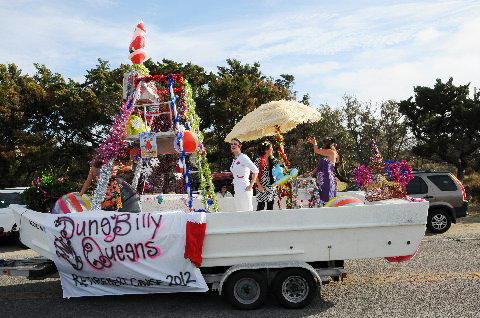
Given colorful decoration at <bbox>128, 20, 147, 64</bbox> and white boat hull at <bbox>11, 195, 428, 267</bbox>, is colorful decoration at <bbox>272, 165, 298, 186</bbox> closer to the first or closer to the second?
white boat hull at <bbox>11, 195, 428, 267</bbox>

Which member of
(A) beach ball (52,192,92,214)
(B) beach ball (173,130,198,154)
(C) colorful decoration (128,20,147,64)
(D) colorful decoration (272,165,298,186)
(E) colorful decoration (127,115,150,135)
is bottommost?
(A) beach ball (52,192,92,214)

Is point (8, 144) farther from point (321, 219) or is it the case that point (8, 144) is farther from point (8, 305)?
point (321, 219)

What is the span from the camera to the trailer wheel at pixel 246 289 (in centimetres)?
562

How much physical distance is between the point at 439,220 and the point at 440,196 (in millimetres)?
619

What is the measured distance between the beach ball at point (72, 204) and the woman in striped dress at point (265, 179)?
2.81 meters

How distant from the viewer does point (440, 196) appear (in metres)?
11.5

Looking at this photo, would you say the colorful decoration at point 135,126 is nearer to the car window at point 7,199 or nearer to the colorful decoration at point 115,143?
the colorful decoration at point 115,143

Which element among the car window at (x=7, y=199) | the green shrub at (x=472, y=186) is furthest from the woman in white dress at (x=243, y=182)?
the green shrub at (x=472, y=186)

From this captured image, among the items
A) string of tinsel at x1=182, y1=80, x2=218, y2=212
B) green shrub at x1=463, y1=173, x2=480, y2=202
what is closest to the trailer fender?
string of tinsel at x1=182, y1=80, x2=218, y2=212

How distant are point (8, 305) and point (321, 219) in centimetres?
440

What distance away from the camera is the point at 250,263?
5.58 meters

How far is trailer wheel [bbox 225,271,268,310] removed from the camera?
5.62 metres

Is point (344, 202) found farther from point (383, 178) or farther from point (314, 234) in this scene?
point (383, 178)

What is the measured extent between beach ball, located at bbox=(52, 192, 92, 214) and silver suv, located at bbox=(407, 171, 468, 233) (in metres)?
8.21
